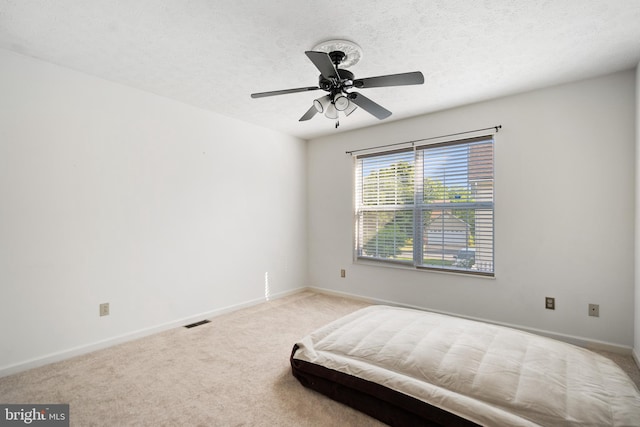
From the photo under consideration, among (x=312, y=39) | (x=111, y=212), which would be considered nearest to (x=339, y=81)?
(x=312, y=39)

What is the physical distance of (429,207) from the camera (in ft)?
12.6

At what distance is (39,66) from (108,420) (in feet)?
8.94

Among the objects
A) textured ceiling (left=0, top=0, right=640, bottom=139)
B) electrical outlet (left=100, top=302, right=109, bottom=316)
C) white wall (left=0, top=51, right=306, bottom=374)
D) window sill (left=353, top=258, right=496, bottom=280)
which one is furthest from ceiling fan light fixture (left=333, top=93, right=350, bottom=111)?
electrical outlet (left=100, top=302, right=109, bottom=316)

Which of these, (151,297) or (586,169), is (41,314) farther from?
(586,169)

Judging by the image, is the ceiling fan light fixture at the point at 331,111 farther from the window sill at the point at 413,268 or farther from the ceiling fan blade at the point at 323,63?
the window sill at the point at 413,268

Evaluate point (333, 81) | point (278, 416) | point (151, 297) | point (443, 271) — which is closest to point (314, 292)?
point (443, 271)

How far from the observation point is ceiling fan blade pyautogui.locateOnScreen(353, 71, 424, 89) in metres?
2.03

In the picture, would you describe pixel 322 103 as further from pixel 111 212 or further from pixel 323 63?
pixel 111 212

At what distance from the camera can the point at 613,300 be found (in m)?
2.79

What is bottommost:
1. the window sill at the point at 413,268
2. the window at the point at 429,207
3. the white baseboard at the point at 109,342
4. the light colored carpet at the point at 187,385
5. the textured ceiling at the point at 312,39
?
the light colored carpet at the point at 187,385

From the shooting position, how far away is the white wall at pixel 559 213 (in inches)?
109

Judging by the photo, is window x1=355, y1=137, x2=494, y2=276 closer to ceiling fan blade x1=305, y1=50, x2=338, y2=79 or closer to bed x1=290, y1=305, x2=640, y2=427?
bed x1=290, y1=305, x2=640, y2=427

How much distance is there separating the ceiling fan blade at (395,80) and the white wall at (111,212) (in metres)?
2.26

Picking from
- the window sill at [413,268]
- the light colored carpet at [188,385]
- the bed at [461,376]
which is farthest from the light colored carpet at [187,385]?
the window sill at [413,268]
